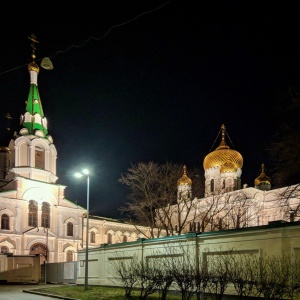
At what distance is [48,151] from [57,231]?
929 centimetres

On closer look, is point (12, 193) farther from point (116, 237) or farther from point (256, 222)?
point (256, 222)

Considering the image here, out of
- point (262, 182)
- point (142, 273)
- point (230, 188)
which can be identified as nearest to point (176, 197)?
point (142, 273)

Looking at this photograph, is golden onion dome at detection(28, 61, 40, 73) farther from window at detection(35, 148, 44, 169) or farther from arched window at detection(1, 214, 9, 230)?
arched window at detection(1, 214, 9, 230)

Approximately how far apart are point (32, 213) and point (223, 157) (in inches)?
1069

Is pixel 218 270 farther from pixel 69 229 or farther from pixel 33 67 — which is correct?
pixel 33 67

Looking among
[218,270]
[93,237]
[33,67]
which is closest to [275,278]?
[218,270]

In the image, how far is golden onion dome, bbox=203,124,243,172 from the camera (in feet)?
195

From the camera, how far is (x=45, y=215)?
4794 centimetres

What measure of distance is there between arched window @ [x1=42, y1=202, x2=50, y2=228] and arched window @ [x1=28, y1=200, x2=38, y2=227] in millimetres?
1078

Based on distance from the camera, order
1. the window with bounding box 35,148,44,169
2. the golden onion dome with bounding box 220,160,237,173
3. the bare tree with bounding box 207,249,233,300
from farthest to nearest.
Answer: the golden onion dome with bounding box 220,160,237,173 → the window with bounding box 35,148,44,169 → the bare tree with bounding box 207,249,233,300

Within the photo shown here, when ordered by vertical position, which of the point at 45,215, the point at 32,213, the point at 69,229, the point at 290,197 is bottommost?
the point at 69,229

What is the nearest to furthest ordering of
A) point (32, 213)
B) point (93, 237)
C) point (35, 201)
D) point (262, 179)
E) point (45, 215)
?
point (32, 213)
point (35, 201)
point (45, 215)
point (93, 237)
point (262, 179)

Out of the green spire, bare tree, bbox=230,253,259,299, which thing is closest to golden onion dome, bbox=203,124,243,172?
the green spire

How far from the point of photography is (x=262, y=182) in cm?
6103
